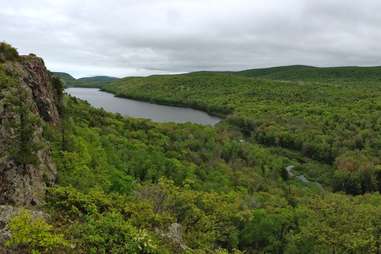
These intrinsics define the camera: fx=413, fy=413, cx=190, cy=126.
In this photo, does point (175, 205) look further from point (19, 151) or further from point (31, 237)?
point (31, 237)

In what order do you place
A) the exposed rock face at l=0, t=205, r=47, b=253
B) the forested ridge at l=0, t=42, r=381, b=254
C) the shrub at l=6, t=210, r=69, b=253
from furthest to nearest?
1. the forested ridge at l=0, t=42, r=381, b=254
2. the exposed rock face at l=0, t=205, r=47, b=253
3. the shrub at l=6, t=210, r=69, b=253

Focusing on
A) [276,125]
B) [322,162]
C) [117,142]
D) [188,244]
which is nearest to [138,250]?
[188,244]

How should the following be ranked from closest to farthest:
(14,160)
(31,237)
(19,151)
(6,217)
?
(31,237) → (6,217) → (14,160) → (19,151)

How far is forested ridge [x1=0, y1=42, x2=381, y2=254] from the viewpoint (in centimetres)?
2204

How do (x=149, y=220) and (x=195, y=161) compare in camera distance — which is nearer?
(x=149, y=220)

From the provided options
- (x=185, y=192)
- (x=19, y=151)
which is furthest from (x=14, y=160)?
(x=185, y=192)

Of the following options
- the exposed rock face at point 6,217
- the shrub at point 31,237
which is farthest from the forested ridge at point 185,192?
the exposed rock face at point 6,217

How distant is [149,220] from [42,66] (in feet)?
103

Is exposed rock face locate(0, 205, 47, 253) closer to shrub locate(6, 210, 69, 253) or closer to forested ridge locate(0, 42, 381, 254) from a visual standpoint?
forested ridge locate(0, 42, 381, 254)

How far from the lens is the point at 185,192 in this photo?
3553 cm

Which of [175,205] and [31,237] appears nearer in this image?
[31,237]

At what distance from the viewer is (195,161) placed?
89.4m

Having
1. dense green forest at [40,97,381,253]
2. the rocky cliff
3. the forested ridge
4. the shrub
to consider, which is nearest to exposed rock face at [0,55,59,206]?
the rocky cliff

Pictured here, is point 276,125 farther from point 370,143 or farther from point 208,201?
point 208,201
